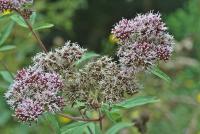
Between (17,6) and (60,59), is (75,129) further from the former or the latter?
(17,6)

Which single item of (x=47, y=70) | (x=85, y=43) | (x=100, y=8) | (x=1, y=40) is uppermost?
(x=100, y=8)

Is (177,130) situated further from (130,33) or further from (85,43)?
(85,43)

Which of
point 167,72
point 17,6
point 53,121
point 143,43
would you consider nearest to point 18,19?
point 17,6

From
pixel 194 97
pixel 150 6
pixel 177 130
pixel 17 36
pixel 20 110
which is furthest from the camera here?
pixel 150 6

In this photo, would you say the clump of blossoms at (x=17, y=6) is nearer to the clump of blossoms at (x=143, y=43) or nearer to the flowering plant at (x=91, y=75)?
the flowering plant at (x=91, y=75)

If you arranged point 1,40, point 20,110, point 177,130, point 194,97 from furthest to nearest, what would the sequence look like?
point 194,97, point 177,130, point 1,40, point 20,110

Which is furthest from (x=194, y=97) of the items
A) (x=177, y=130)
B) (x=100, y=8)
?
(x=100, y=8)

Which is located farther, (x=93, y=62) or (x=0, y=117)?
(x=0, y=117)

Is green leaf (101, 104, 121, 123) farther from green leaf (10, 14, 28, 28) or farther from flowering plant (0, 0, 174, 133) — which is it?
green leaf (10, 14, 28, 28)

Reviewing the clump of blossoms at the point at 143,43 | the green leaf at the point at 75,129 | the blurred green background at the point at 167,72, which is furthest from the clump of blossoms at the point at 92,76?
the blurred green background at the point at 167,72
